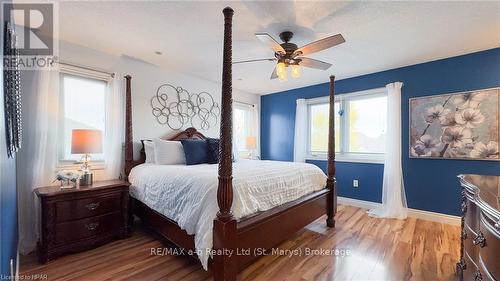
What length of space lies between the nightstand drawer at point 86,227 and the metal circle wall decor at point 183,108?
1.62m

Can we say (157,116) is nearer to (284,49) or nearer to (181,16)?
(181,16)

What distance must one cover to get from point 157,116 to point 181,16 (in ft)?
5.98

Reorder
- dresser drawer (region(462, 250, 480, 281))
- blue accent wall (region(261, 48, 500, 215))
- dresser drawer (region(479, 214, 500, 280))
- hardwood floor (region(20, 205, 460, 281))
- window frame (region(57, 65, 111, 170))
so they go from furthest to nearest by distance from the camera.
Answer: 1. blue accent wall (region(261, 48, 500, 215))
2. window frame (region(57, 65, 111, 170))
3. hardwood floor (region(20, 205, 460, 281))
4. dresser drawer (region(462, 250, 480, 281))
5. dresser drawer (region(479, 214, 500, 280))

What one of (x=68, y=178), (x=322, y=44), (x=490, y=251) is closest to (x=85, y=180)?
(x=68, y=178)

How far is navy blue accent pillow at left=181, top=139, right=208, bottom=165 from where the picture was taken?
9.75 ft

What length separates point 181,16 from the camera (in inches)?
80.3

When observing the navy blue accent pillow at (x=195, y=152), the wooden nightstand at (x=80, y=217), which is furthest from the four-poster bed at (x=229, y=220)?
the navy blue accent pillow at (x=195, y=152)

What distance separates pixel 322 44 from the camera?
2035 mm

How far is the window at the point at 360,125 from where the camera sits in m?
3.72

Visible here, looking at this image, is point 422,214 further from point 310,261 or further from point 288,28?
point 288,28

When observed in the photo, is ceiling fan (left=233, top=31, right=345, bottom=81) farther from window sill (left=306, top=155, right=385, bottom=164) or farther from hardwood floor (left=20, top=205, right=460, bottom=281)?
window sill (left=306, top=155, right=385, bottom=164)

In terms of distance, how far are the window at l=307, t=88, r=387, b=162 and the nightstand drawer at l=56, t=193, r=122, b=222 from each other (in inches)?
143

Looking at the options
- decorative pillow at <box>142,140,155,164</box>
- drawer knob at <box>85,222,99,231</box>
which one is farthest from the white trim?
drawer knob at <box>85,222,99,231</box>

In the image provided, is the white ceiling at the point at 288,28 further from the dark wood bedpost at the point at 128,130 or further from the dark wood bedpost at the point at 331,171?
the dark wood bedpost at the point at 331,171
